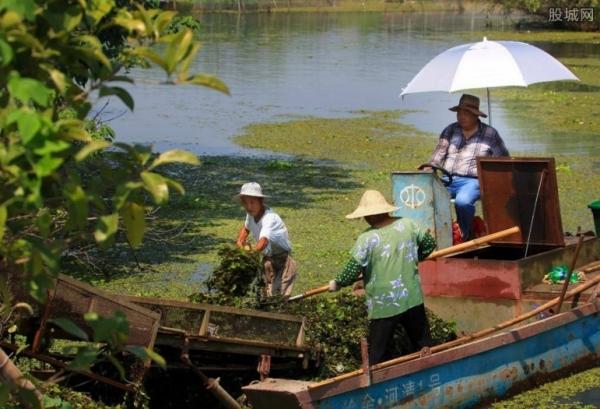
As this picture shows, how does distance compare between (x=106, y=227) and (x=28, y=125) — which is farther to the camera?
(x=106, y=227)

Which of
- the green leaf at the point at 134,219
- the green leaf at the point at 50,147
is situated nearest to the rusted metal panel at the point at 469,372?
the green leaf at the point at 134,219

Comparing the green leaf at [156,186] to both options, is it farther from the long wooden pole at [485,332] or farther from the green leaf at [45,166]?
the long wooden pole at [485,332]

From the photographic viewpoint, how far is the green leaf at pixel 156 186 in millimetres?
3307

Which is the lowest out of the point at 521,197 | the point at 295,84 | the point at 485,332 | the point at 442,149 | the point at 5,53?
the point at 295,84

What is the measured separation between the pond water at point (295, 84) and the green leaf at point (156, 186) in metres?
0.51

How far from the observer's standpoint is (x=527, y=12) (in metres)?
61.9

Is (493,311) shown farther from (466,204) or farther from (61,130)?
(61,130)

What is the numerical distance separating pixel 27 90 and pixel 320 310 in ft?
17.5

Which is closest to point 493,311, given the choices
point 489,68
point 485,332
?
point 485,332

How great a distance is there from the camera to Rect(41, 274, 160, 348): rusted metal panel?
6367 mm

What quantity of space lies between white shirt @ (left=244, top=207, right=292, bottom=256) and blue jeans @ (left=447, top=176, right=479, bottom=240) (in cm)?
172

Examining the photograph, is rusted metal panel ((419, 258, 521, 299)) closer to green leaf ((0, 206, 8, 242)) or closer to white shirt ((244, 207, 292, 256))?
white shirt ((244, 207, 292, 256))

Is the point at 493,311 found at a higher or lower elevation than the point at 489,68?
lower

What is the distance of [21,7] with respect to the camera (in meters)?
3.07
